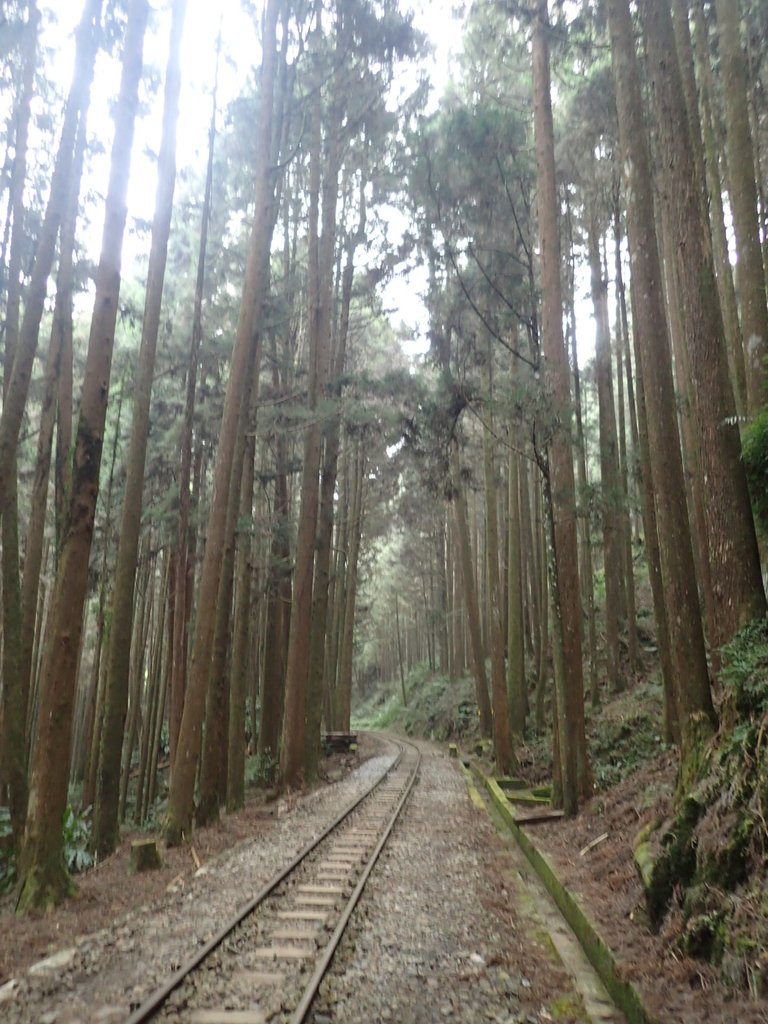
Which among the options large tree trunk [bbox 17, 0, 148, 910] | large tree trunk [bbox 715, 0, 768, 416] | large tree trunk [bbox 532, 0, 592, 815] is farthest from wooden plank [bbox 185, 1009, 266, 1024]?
large tree trunk [bbox 715, 0, 768, 416]

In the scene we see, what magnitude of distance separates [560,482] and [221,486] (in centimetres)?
503

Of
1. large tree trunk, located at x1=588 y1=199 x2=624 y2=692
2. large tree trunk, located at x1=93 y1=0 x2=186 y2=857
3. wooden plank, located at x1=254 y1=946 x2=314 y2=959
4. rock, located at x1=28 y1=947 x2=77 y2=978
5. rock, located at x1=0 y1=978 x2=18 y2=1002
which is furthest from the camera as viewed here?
large tree trunk, located at x1=588 y1=199 x2=624 y2=692

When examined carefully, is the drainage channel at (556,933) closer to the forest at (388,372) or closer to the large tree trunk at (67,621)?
the forest at (388,372)

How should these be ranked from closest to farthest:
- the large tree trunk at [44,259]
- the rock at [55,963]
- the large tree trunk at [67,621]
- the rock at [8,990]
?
the rock at [8,990] → the rock at [55,963] → the large tree trunk at [67,621] → the large tree trunk at [44,259]

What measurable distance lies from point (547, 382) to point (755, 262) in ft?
11.1

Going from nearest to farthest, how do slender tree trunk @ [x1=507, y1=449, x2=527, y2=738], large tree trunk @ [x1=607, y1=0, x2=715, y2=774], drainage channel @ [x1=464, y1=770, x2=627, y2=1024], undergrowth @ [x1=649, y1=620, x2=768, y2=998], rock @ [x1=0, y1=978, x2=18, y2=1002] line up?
undergrowth @ [x1=649, y1=620, x2=768, y2=998], drainage channel @ [x1=464, y1=770, x2=627, y2=1024], rock @ [x1=0, y1=978, x2=18, y2=1002], large tree trunk @ [x1=607, y1=0, x2=715, y2=774], slender tree trunk @ [x1=507, y1=449, x2=527, y2=738]

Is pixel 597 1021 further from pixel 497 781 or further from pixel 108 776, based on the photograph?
pixel 497 781

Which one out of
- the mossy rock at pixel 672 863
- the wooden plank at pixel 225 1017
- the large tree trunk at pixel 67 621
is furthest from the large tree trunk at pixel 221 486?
the mossy rock at pixel 672 863

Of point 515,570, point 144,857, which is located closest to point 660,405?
point 144,857

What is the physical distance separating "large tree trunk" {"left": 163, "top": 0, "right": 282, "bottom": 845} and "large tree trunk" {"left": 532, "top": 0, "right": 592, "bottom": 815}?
4.39 m

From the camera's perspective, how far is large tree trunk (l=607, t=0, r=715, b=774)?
248 inches

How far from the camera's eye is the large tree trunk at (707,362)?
19.7 feet

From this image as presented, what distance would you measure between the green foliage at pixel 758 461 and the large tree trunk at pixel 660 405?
2.15ft

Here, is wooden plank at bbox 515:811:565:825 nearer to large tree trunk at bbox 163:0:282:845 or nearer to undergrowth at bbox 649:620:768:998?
undergrowth at bbox 649:620:768:998
